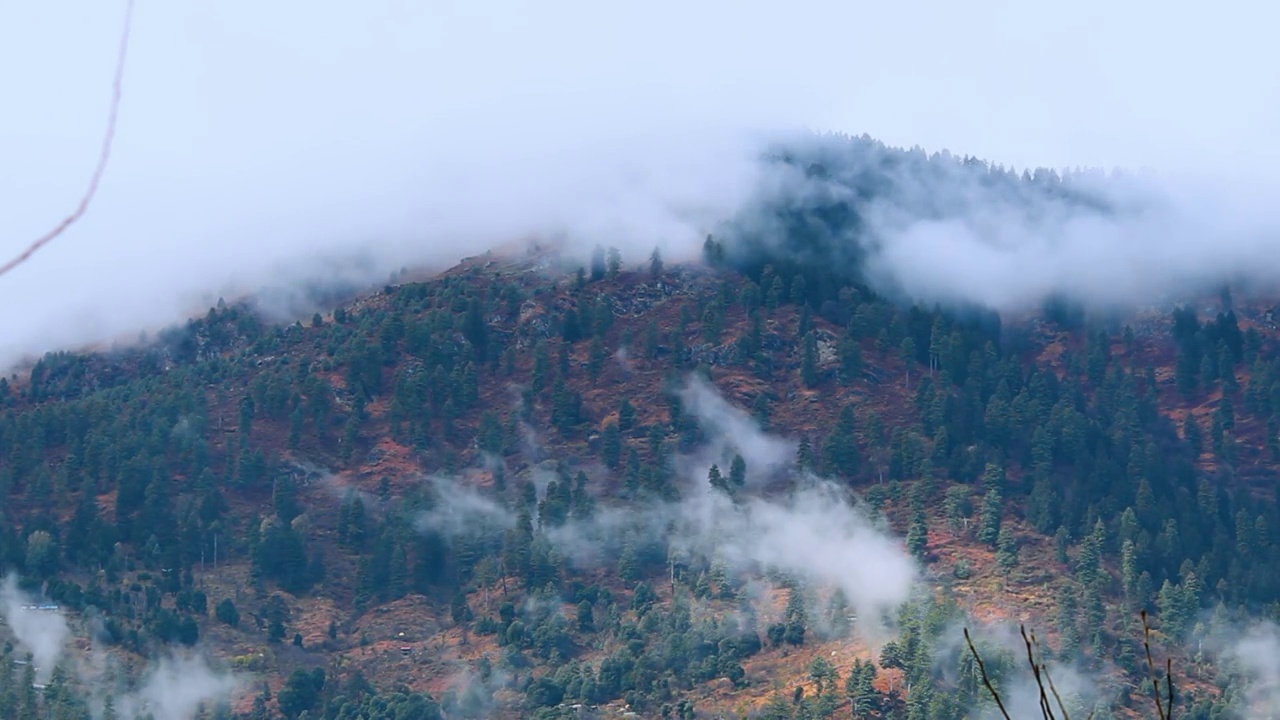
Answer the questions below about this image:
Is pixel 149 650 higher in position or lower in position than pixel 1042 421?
lower

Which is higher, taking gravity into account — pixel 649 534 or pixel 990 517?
pixel 990 517

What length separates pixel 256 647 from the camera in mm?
167250

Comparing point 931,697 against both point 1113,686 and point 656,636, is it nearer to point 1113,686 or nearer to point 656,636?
point 1113,686

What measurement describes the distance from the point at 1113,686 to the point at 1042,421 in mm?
47341

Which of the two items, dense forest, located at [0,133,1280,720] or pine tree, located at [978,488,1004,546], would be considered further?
pine tree, located at [978,488,1004,546]

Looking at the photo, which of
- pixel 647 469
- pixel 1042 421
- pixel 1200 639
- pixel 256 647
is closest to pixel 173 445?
pixel 256 647

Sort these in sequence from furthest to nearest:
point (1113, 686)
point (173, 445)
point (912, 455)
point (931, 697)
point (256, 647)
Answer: point (173, 445) → point (912, 455) → point (256, 647) → point (1113, 686) → point (931, 697)

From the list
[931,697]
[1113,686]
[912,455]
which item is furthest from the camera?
A: [912,455]

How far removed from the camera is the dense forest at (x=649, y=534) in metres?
152

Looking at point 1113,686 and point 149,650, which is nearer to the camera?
point 1113,686

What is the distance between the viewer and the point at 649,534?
180 metres

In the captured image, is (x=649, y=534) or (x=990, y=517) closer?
(x=990, y=517)

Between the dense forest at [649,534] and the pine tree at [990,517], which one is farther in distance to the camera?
the pine tree at [990,517]

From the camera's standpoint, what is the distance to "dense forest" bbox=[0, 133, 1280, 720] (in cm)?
15162
